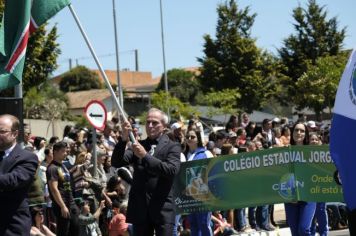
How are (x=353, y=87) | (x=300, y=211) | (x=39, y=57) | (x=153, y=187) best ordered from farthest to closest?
(x=39, y=57) < (x=300, y=211) < (x=153, y=187) < (x=353, y=87)

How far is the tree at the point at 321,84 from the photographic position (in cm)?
4278

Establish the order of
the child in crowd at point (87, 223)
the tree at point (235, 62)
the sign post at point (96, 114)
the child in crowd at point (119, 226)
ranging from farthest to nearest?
the tree at point (235, 62)
the sign post at point (96, 114)
the child in crowd at point (87, 223)
the child in crowd at point (119, 226)

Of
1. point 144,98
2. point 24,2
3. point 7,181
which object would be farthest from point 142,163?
point 144,98

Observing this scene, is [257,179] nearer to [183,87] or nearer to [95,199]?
[95,199]

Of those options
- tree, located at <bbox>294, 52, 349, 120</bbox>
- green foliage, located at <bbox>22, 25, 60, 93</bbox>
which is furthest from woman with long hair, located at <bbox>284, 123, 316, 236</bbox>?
tree, located at <bbox>294, 52, 349, 120</bbox>

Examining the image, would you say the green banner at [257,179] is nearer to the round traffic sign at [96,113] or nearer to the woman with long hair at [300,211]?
the woman with long hair at [300,211]

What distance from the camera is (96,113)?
14070 millimetres

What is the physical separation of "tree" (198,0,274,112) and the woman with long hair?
41.8 metres

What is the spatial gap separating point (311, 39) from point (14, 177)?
5093 cm

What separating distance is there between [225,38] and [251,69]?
10.5 feet

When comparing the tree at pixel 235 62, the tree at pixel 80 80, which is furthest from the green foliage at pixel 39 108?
the tree at pixel 80 80

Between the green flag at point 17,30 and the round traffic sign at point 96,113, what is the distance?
4.99m

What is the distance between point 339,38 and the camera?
55.2 metres

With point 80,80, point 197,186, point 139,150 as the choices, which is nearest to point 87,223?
point 197,186
